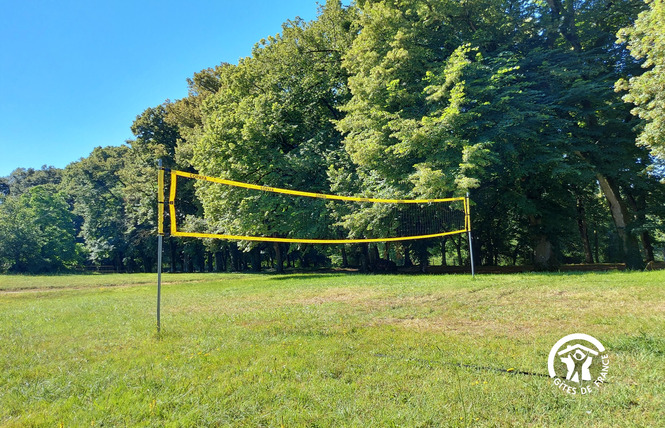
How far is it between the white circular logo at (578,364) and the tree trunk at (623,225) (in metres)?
14.5

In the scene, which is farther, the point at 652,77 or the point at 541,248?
the point at 541,248

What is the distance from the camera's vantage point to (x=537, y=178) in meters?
16.8

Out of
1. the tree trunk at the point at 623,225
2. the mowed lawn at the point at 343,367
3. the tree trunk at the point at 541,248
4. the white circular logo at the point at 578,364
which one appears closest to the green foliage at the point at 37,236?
the mowed lawn at the point at 343,367

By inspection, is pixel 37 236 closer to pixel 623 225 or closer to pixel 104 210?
pixel 104 210

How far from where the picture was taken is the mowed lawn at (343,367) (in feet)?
8.97

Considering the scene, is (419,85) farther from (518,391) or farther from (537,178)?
(518,391)

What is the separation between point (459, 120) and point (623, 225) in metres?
9.76

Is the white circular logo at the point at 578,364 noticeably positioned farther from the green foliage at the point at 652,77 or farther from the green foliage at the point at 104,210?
the green foliage at the point at 104,210

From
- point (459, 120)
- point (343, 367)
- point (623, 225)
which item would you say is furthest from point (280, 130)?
point (343, 367)

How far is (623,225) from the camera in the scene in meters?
16.3

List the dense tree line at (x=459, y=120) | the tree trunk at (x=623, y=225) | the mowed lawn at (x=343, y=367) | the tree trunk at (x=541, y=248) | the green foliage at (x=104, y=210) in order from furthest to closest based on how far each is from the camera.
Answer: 1. the green foliage at (x=104, y=210)
2. the tree trunk at (x=541, y=248)
3. the tree trunk at (x=623, y=225)
4. the dense tree line at (x=459, y=120)
5. the mowed lawn at (x=343, y=367)

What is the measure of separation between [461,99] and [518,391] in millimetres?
11455

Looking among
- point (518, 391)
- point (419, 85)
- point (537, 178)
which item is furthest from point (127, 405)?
point (537, 178)

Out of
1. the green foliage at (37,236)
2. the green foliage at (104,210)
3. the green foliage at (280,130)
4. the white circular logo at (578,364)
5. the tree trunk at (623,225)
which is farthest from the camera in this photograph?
the green foliage at (104,210)
